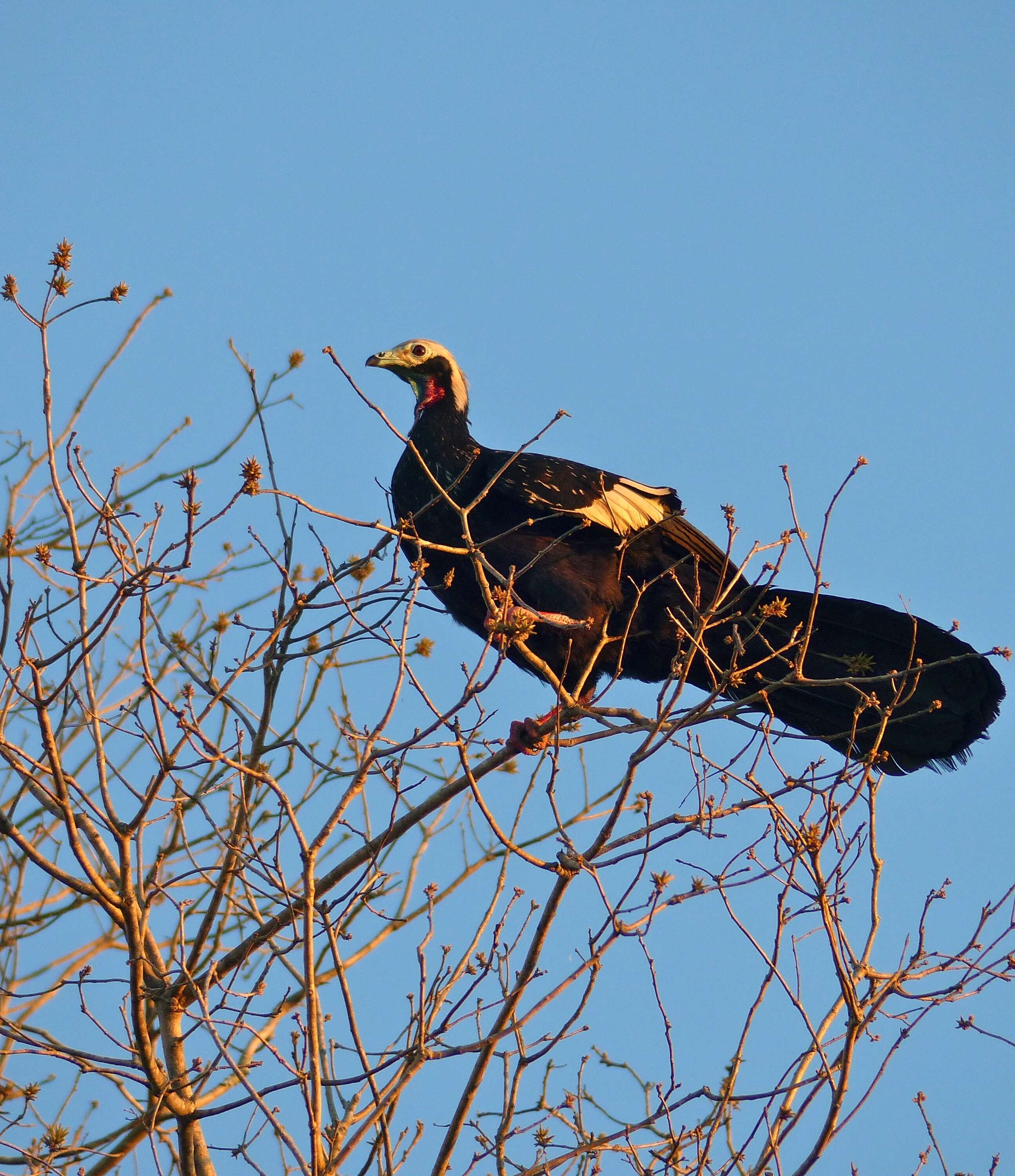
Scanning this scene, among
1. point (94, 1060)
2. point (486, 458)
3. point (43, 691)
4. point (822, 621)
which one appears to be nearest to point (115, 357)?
point (43, 691)

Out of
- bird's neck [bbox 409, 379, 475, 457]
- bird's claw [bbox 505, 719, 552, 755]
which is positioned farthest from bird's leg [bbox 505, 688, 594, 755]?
bird's neck [bbox 409, 379, 475, 457]

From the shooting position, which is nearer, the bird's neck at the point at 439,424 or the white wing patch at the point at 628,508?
the white wing patch at the point at 628,508

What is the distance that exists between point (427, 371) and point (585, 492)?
1308 mm

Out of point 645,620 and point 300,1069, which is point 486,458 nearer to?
point 645,620

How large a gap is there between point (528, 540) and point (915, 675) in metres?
1.74

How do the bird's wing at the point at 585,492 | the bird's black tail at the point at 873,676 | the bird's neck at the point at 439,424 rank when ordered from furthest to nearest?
1. the bird's neck at the point at 439,424
2. the bird's wing at the point at 585,492
3. the bird's black tail at the point at 873,676

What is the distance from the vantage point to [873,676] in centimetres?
471

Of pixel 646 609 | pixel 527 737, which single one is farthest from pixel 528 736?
pixel 646 609

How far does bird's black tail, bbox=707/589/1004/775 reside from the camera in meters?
4.94

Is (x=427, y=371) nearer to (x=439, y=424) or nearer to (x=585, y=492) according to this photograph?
(x=439, y=424)

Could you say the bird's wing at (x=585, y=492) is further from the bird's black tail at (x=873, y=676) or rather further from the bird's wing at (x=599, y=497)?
the bird's black tail at (x=873, y=676)

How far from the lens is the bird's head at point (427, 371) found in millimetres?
6352

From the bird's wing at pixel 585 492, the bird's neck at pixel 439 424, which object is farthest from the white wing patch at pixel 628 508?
the bird's neck at pixel 439 424

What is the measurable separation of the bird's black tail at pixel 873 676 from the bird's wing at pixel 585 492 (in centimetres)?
64
